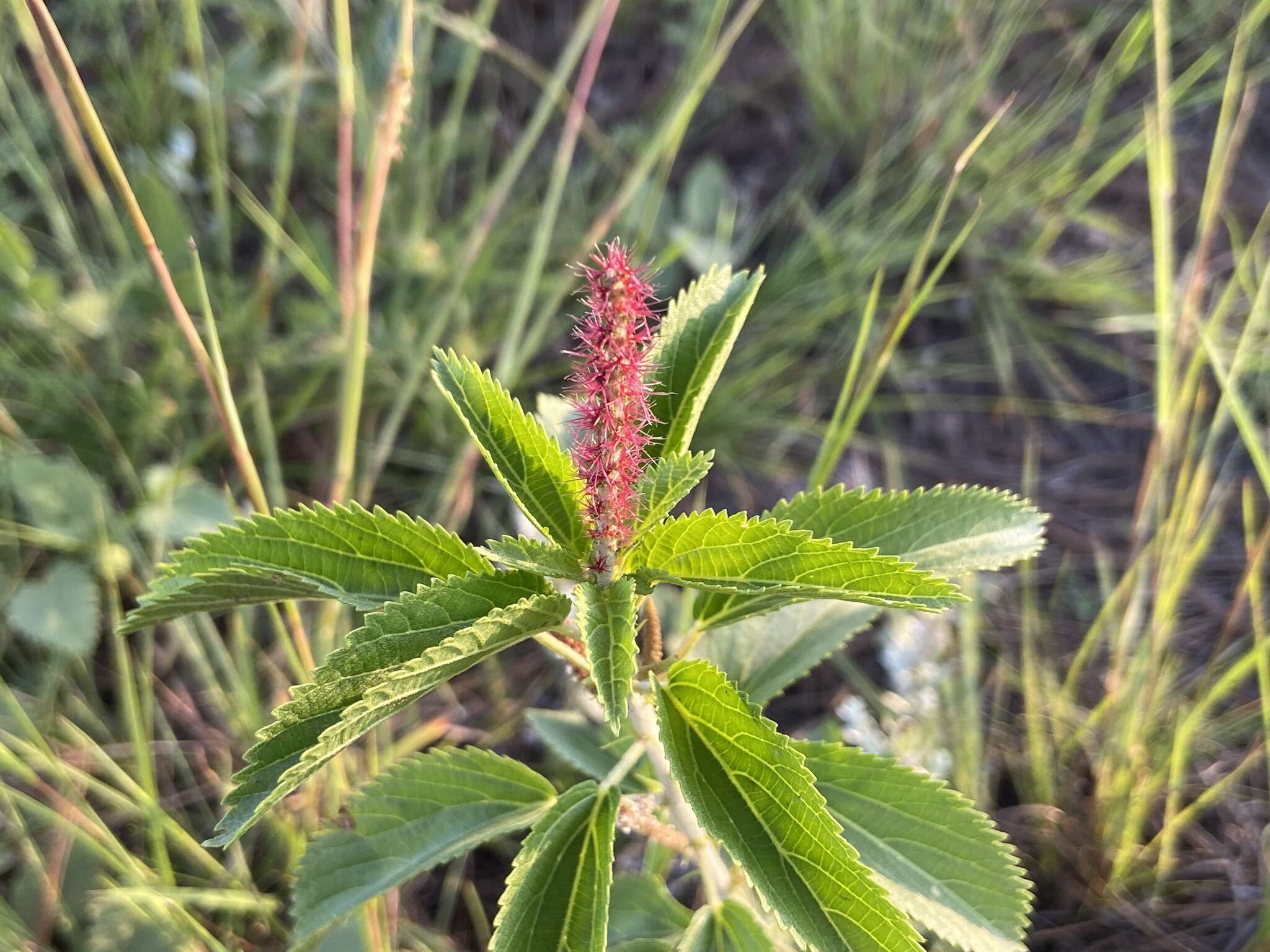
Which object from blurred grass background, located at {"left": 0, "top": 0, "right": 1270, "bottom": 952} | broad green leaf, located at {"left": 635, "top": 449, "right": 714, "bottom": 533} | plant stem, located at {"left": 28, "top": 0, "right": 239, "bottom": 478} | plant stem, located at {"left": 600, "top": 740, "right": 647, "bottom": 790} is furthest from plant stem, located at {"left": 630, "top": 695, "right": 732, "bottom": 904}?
plant stem, located at {"left": 28, "top": 0, "right": 239, "bottom": 478}

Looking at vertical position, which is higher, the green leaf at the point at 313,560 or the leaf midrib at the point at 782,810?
the green leaf at the point at 313,560

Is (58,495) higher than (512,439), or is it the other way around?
(58,495)

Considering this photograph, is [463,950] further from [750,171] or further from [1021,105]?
[1021,105]

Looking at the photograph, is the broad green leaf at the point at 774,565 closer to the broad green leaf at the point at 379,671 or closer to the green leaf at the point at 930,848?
the broad green leaf at the point at 379,671

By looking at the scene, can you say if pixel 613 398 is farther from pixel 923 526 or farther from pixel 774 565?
pixel 923 526

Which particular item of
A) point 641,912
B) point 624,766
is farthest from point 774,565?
point 641,912

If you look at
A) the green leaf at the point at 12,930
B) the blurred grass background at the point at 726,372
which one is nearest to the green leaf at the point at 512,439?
the blurred grass background at the point at 726,372

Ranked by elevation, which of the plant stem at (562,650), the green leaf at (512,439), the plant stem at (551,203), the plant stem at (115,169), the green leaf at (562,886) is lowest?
the green leaf at (562,886)

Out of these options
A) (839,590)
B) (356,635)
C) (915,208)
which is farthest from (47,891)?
(915,208)
